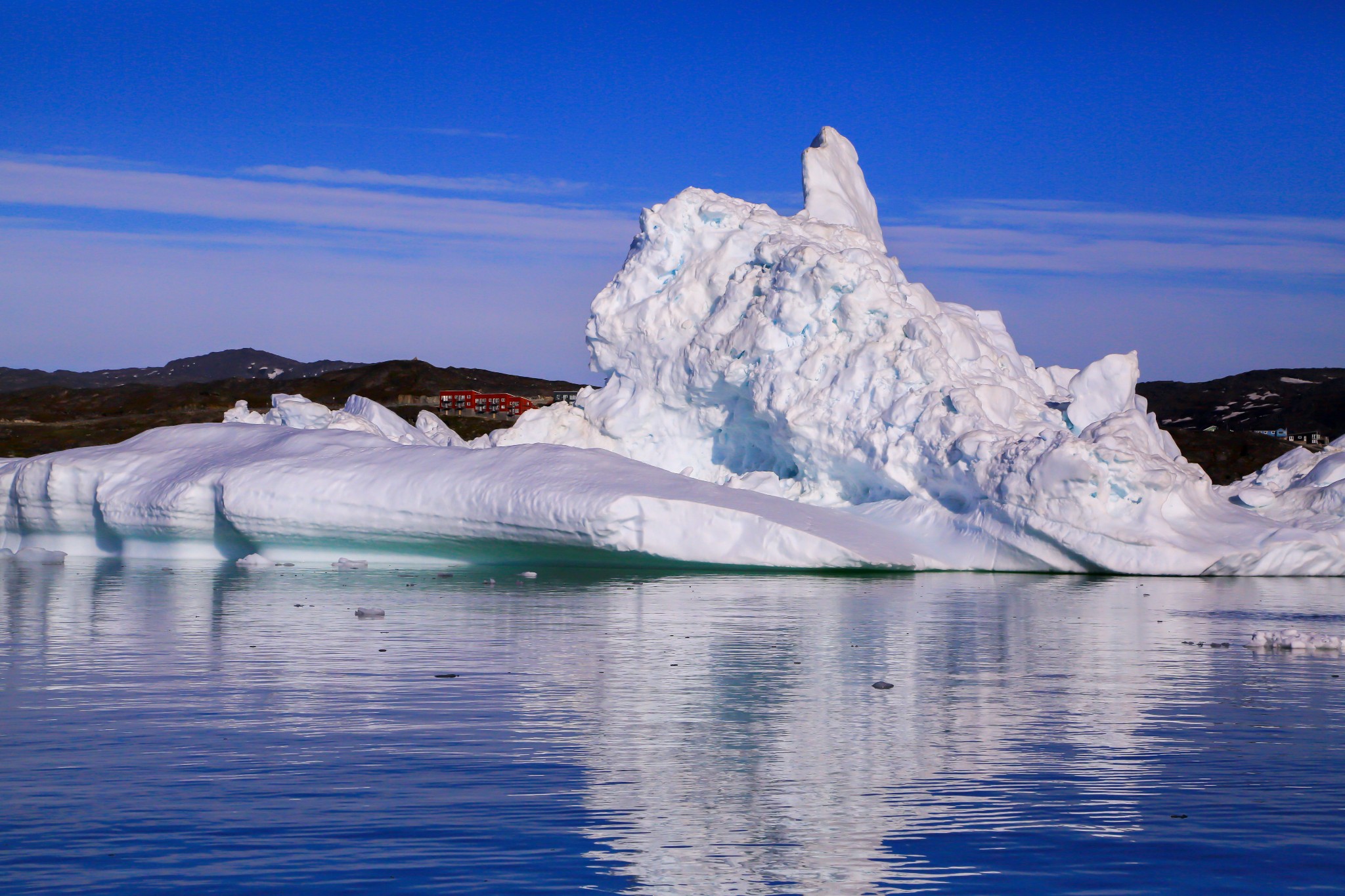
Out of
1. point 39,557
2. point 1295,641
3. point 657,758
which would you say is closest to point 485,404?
point 39,557

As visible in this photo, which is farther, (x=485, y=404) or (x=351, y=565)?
(x=485, y=404)

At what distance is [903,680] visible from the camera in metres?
9.60

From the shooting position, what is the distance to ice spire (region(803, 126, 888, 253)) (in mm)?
28797

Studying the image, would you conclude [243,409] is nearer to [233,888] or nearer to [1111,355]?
[1111,355]

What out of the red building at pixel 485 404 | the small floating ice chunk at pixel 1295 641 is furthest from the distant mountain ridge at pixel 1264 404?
the small floating ice chunk at pixel 1295 641

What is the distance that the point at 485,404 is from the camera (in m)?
91.9

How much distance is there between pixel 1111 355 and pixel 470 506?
1229 centimetres

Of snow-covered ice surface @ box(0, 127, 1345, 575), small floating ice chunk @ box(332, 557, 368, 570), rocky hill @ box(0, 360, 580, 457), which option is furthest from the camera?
rocky hill @ box(0, 360, 580, 457)

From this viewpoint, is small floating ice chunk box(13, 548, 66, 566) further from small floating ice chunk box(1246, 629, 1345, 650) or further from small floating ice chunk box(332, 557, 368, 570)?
small floating ice chunk box(1246, 629, 1345, 650)

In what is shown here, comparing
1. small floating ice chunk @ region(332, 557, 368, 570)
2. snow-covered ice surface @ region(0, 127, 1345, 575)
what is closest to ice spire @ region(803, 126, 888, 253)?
snow-covered ice surface @ region(0, 127, 1345, 575)

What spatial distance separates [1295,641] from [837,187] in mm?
19267

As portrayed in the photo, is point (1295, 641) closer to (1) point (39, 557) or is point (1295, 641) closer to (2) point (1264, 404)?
(1) point (39, 557)

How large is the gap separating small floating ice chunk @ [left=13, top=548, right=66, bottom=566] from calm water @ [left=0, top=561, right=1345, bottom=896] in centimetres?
1002

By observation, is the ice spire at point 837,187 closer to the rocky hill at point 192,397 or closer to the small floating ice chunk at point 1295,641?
the small floating ice chunk at point 1295,641
